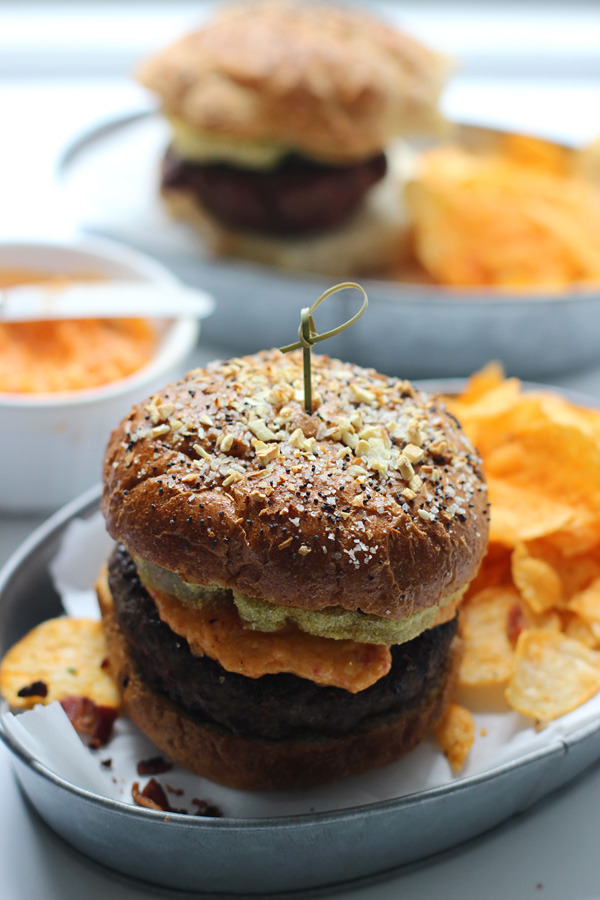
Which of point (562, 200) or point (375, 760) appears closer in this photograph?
point (375, 760)

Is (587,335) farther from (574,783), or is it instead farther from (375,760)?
(375,760)

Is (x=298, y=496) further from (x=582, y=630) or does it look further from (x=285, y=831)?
(x=582, y=630)

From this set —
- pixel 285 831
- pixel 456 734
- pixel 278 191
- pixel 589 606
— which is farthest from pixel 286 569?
pixel 278 191

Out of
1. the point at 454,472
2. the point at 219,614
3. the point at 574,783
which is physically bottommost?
the point at 574,783

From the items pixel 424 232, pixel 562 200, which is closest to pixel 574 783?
pixel 424 232

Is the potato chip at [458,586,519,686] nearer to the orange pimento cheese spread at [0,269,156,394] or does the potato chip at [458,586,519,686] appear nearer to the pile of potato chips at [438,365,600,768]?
the pile of potato chips at [438,365,600,768]
